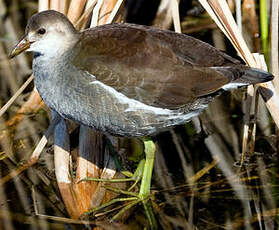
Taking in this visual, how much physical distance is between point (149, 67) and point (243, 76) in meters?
0.58

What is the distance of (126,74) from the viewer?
11.5 ft

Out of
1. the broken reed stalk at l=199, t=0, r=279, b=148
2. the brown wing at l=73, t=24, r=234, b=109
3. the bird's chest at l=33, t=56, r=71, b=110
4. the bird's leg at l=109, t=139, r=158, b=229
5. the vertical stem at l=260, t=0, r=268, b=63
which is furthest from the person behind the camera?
the vertical stem at l=260, t=0, r=268, b=63

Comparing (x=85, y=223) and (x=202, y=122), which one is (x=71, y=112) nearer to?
(x=85, y=223)

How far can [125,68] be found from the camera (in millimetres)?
3514

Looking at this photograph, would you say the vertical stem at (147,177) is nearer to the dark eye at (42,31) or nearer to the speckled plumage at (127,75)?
the speckled plumage at (127,75)

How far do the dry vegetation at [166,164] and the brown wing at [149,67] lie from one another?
451 mm

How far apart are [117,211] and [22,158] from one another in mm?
1033

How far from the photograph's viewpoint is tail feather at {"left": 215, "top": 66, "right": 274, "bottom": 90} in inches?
140

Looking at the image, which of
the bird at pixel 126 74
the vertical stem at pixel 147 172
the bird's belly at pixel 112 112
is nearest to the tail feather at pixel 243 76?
the bird at pixel 126 74

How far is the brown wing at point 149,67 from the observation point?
11.5 ft

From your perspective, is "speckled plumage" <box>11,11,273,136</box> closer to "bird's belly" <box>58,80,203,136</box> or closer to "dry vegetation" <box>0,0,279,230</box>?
"bird's belly" <box>58,80,203,136</box>

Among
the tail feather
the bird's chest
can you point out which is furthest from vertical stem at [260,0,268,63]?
the bird's chest

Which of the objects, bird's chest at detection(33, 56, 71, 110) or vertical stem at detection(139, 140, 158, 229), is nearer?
bird's chest at detection(33, 56, 71, 110)

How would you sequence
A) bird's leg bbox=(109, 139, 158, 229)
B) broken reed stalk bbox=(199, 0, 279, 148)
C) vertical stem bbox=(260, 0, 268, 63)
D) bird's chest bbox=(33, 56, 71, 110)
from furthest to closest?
vertical stem bbox=(260, 0, 268, 63), bird's leg bbox=(109, 139, 158, 229), broken reed stalk bbox=(199, 0, 279, 148), bird's chest bbox=(33, 56, 71, 110)
